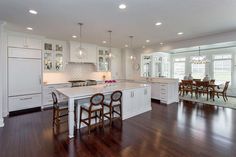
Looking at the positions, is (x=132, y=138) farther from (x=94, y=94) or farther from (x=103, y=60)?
(x=103, y=60)

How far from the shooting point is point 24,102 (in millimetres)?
4730

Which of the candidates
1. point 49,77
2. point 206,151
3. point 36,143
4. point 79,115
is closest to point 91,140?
point 79,115

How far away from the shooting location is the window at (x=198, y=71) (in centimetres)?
870

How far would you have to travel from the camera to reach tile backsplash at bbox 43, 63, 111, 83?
5.88 metres

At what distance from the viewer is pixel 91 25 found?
3965 millimetres

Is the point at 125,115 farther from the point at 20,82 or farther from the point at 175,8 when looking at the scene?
the point at 20,82

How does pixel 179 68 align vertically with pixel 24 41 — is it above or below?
below

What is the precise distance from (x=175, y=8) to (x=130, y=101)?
2728 millimetres

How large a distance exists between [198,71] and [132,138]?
26.3 feet

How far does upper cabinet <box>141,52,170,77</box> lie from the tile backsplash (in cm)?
237

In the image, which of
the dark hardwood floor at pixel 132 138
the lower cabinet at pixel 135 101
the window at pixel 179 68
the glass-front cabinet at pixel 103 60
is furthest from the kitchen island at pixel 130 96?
the window at pixel 179 68

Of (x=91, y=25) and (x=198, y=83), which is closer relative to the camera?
(x=91, y=25)

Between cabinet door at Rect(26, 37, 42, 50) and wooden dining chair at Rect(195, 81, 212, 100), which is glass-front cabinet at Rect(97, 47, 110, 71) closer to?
cabinet door at Rect(26, 37, 42, 50)

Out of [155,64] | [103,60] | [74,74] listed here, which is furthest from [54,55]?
[155,64]
